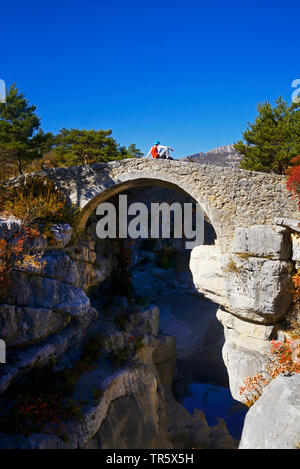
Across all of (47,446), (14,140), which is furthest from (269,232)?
(14,140)

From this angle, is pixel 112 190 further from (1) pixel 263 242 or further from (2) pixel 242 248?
(1) pixel 263 242

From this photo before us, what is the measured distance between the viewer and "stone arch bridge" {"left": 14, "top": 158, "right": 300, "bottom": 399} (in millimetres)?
9227

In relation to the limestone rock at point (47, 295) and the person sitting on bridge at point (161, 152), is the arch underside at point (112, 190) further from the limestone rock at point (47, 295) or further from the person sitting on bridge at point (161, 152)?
the limestone rock at point (47, 295)

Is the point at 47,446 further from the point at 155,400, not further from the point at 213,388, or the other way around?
the point at 213,388

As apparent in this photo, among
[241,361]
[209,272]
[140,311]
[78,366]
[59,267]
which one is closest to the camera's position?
[78,366]

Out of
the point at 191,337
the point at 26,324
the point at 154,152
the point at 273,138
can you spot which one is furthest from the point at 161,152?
the point at 191,337

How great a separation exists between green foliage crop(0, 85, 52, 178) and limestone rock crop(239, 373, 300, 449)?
41.2 feet

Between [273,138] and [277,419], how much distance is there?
9.92 meters

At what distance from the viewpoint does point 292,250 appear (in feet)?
Answer: 30.2

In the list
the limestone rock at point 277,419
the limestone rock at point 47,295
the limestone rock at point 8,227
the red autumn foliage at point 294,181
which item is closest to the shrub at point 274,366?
the limestone rock at point 277,419

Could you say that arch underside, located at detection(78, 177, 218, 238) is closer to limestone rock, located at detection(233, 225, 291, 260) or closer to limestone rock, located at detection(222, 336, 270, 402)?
limestone rock, located at detection(233, 225, 291, 260)

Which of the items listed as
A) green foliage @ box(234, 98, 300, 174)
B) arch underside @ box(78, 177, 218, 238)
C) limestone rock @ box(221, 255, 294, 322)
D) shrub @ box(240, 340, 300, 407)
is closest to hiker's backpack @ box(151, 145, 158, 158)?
arch underside @ box(78, 177, 218, 238)

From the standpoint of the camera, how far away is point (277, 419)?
3912 mm
